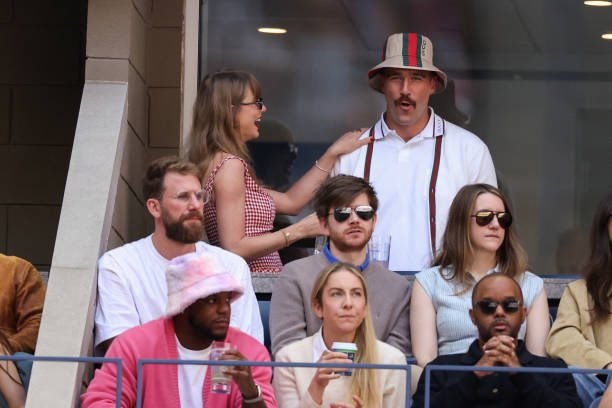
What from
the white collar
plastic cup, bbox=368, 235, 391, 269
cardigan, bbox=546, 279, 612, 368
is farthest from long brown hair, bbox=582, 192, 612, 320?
the white collar

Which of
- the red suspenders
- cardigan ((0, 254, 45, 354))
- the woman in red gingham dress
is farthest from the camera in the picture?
the red suspenders

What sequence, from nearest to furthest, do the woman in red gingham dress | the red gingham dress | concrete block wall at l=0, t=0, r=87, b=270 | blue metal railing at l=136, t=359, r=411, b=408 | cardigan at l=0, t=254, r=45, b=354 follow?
blue metal railing at l=136, t=359, r=411, b=408 → cardigan at l=0, t=254, r=45, b=354 → the woman in red gingham dress → the red gingham dress → concrete block wall at l=0, t=0, r=87, b=270

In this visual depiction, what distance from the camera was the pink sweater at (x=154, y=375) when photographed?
7012 millimetres

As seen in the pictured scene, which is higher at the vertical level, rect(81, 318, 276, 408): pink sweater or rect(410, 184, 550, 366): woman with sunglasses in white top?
rect(410, 184, 550, 366): woman with sunglasses in white top

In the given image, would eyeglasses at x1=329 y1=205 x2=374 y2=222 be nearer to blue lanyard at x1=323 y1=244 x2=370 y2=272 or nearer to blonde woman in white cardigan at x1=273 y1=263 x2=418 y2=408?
blue lanyard at x1=323 y1=244 x2=370 y2=272

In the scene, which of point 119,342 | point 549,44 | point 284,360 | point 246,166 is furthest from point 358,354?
point 549,44

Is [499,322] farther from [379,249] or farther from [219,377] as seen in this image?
[379,249]

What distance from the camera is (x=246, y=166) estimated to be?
879 cm

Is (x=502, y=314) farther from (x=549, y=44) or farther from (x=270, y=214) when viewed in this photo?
(x=549, y=44)

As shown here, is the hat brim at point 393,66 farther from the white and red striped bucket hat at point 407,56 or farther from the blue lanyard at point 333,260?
the blue lanyard at point 333,260

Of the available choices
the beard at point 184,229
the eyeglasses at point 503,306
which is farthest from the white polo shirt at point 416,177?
the eyeglasses at point 503,306

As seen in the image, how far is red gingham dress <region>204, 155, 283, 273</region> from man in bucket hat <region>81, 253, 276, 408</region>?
1.60 m

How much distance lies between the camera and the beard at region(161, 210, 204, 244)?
312 inches

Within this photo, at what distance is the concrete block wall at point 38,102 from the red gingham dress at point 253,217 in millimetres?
2577
